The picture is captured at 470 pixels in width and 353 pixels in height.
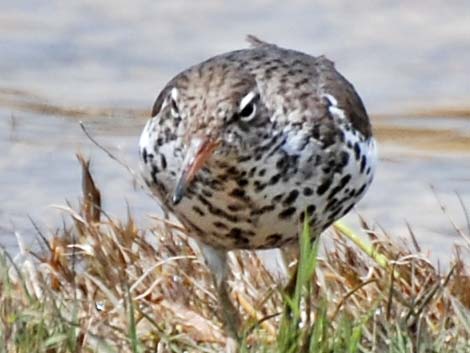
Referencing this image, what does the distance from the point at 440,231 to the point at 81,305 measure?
95.1 inches

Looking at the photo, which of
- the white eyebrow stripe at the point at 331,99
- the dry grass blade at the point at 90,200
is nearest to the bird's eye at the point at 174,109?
the white eyebrow stripe at the point at 331,99

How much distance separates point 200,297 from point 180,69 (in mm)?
3657

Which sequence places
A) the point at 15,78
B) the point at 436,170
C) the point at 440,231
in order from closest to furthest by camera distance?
the point at 440,231 < the point at 436,170 < the point at 15,78

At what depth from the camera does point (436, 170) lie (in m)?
8.14

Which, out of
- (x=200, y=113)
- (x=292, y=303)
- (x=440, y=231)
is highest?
(x=200, y=113)

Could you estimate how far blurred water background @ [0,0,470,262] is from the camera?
25.5ft

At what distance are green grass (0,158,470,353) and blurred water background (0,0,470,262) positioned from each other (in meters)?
1.27

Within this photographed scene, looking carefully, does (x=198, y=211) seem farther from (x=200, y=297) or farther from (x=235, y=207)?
(x=200, y=297)

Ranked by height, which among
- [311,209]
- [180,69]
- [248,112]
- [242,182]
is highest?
[248,112]

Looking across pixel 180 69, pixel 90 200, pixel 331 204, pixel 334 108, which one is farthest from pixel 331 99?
pixel 180 69

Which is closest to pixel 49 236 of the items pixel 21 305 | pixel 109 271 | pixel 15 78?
pixel 109 271

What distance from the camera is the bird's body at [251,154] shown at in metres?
4.95

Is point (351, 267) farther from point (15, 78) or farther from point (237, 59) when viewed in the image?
point (15, 78)

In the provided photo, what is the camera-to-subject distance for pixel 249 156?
5.02 metres
